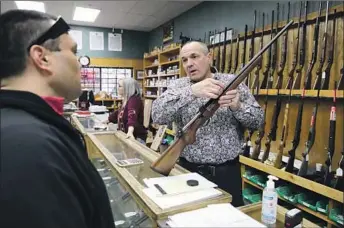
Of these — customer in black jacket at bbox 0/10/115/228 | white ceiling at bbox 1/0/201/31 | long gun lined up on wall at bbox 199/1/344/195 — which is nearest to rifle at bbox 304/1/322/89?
long gun lined up on wall at bbox 199/1/344/195

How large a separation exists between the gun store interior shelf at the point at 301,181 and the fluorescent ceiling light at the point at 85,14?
14.8 feet

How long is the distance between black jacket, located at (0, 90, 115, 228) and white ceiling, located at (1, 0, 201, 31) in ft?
13.7

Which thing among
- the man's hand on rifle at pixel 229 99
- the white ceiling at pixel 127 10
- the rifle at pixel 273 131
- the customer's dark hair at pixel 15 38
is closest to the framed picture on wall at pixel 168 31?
the white ceiling at pixel 127 10

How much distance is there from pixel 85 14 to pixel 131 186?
5.56 meters

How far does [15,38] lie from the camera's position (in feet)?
1.91

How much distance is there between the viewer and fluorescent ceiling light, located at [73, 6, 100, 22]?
541 centimetres

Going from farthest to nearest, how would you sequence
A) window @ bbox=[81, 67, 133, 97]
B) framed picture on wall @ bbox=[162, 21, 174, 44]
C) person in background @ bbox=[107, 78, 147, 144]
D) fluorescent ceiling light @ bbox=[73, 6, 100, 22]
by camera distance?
window @ bbox=[81, 67, 133, 97] < framed picture on wall @ bbox=[162, 21, 174, 44] < fluorescent ceiling light @ bbox=[73, 6, 100, 22] < person in background @ bbox=[107, 78, 147, 144]

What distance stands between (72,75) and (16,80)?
145 mm

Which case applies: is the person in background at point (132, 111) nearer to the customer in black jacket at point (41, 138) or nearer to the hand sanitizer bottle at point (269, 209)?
the hand sanitizer bottle at point (269, 209)

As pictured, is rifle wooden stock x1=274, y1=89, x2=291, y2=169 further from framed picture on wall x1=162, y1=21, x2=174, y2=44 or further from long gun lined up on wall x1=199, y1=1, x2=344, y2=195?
framed picture on wall x1=162, y1=21, x2=174, y2=44

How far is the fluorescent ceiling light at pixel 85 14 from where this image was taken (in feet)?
17.8

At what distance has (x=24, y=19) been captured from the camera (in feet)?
1.95

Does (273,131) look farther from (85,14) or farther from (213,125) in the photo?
(85,14)

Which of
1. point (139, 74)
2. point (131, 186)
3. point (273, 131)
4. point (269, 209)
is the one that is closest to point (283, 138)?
point (273, 131)
